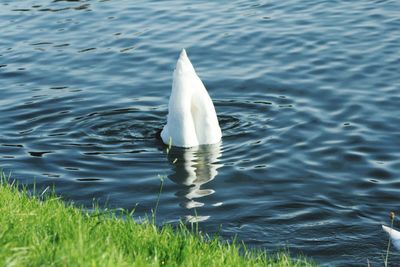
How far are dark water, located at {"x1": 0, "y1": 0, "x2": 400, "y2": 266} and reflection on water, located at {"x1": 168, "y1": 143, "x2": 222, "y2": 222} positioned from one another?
28 mm

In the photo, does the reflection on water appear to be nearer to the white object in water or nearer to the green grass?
the white object in water

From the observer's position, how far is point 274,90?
14.2 m

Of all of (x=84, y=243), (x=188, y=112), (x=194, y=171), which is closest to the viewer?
(x=84, y=243)

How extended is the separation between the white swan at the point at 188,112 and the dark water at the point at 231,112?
180 millimetres

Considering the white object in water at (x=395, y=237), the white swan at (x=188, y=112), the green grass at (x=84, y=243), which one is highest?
the green grass at (x=84, y=243)

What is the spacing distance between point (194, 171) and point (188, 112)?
873mm

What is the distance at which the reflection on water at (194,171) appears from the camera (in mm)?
10492

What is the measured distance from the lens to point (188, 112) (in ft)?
39.6

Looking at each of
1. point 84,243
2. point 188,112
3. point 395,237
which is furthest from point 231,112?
point 84,243

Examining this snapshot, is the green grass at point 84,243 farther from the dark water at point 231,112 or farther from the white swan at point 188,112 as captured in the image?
the white swan at point 188,112

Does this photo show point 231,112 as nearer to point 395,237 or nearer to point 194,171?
point 194,171

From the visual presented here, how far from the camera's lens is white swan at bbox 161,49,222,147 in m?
12.0

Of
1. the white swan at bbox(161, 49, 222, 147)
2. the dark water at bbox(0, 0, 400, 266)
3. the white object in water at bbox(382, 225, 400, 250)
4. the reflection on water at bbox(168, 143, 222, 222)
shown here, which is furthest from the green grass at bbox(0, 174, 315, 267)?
the white swan at bbox(161, 49, 222, 147)

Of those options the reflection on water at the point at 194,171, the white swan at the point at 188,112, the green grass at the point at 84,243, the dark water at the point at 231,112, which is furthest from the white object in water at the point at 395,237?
the white swan at the point at 188,112
